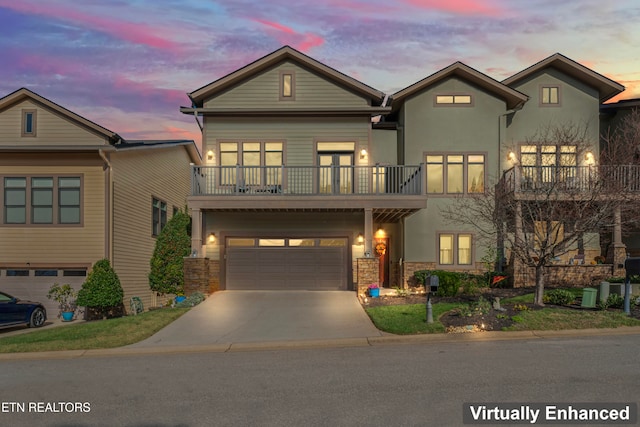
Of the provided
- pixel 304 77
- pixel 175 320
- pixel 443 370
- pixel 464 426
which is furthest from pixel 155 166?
pixel 464 426

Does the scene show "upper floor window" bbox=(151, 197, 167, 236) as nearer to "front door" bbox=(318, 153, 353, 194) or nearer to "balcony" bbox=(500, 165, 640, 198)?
"front door" bbox=(318, 153, 353, 194)

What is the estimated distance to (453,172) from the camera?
2548 centimetres

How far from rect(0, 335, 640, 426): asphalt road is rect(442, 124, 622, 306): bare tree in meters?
4.60

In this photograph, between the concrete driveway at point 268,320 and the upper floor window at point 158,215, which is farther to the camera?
the upper floor window at point 158,215

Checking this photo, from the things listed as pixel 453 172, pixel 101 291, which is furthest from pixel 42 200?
pixel 453 172

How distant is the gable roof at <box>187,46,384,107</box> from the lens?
2450 centimetres

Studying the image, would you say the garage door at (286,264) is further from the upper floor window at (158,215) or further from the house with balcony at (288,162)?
the upper floor window at (158,215)

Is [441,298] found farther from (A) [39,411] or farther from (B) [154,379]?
(A) [39,411]

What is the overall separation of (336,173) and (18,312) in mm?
12295

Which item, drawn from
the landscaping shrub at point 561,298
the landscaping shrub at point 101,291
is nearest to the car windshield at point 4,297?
the landscaping shrub at point 101,291

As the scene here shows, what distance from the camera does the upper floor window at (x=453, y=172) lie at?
83.3 feet

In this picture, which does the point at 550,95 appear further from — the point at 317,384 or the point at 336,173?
the point at 317,384

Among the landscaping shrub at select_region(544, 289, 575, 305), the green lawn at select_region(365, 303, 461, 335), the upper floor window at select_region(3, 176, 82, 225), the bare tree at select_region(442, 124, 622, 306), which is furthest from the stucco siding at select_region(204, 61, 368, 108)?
the landscaping shrub at select_region(544, 289, 575, 305)

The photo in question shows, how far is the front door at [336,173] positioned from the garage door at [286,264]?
6.74ft
